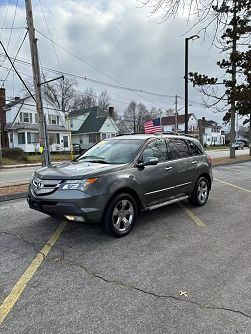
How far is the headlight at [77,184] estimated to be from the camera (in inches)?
191

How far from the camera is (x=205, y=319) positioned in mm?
2982

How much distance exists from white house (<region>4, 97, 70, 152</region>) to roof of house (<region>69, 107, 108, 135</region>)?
8.09m

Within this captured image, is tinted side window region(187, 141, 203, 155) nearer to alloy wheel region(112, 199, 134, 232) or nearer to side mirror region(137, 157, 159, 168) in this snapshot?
side mirror region(137, 157, 159, 168)

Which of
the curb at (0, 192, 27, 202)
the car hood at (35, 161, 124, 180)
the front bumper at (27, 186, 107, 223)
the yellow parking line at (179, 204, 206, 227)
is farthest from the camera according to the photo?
the curb at (0, 192, 27, 202)

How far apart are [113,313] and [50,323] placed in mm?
588

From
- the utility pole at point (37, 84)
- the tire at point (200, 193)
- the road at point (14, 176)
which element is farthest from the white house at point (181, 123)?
the tire at point (200, 193)

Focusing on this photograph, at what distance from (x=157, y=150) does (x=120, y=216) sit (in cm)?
171

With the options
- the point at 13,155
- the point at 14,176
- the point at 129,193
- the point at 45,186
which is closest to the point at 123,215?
the point at 129,193

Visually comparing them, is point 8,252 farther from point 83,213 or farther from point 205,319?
point 205,319

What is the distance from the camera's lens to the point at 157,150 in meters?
6.34

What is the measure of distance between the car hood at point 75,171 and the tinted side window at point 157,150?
0.82 metres

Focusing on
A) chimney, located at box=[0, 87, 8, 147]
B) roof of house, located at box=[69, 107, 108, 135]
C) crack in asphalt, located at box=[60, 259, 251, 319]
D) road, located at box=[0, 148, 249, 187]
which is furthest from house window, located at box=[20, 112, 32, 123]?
crack in asphalt, located at box=[60, 259, 251, 319]

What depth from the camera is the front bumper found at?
15.7 feet

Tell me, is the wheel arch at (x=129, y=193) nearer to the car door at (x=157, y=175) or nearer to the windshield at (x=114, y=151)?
the car door at (x=157, y=175)
